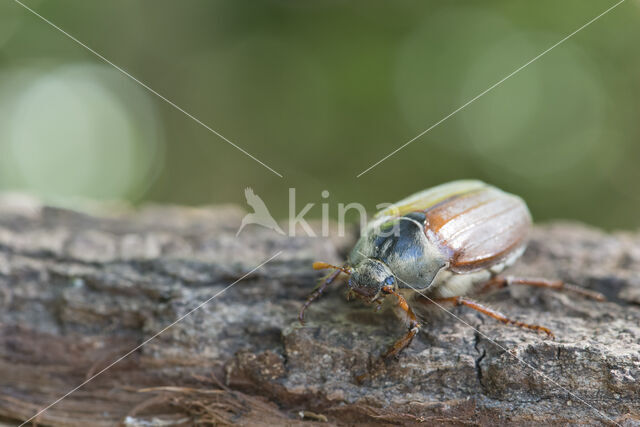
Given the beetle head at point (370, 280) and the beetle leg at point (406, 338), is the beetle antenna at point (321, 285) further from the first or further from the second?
the beetle leg at point (406, 338)

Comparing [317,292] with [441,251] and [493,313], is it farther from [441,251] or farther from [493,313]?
[493,313]

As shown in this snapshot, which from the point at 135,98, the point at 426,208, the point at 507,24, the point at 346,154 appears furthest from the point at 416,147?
the point at 135,98

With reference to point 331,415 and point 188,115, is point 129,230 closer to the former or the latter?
point 331,415

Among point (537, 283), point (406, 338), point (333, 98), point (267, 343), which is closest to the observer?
point (406, 338)

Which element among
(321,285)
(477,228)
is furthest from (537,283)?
(321,285)

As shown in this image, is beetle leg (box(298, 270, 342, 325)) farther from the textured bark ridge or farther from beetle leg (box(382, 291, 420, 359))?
beetle leg (box(382, 291, 420, 359))

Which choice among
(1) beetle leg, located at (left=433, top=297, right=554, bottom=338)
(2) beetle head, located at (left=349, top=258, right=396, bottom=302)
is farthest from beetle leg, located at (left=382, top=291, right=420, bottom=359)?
(1) beetle leg, located at (left=433, top=297, right=554, bottom=338)
